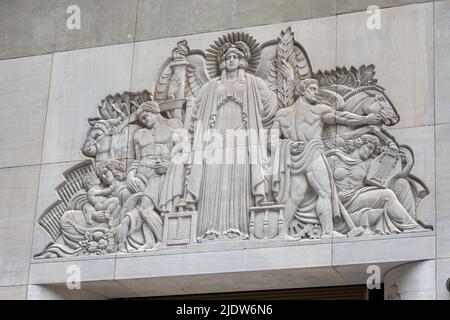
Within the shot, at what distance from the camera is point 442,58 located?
1281cm

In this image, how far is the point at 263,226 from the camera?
41.8 ft

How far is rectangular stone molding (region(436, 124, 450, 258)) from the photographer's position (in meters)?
12.0

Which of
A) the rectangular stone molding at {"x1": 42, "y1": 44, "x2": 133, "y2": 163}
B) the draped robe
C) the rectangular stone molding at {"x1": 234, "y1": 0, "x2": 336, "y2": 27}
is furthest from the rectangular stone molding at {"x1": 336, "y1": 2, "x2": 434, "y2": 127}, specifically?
the rectangular stone molding at {"x1": 42, "y1": 44, "x2": 133, "y2": 163}

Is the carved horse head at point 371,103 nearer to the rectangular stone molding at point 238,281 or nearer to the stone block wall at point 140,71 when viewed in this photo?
the stone block wall at point 140,71

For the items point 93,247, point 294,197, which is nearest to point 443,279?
point 294,197

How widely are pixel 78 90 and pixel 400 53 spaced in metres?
3.85

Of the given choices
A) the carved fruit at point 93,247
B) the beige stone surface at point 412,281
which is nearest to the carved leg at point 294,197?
the beige stone surface at point 412,281

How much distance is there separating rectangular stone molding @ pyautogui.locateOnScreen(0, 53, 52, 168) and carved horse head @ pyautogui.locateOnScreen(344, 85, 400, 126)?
3.72 metres

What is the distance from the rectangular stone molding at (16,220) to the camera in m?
13.5

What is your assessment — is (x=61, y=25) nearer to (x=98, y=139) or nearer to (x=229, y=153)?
(x=98, y=139)

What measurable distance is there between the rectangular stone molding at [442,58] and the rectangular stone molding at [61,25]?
3637 millimetres

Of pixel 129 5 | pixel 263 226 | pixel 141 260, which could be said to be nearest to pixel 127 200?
pixel 141 260
